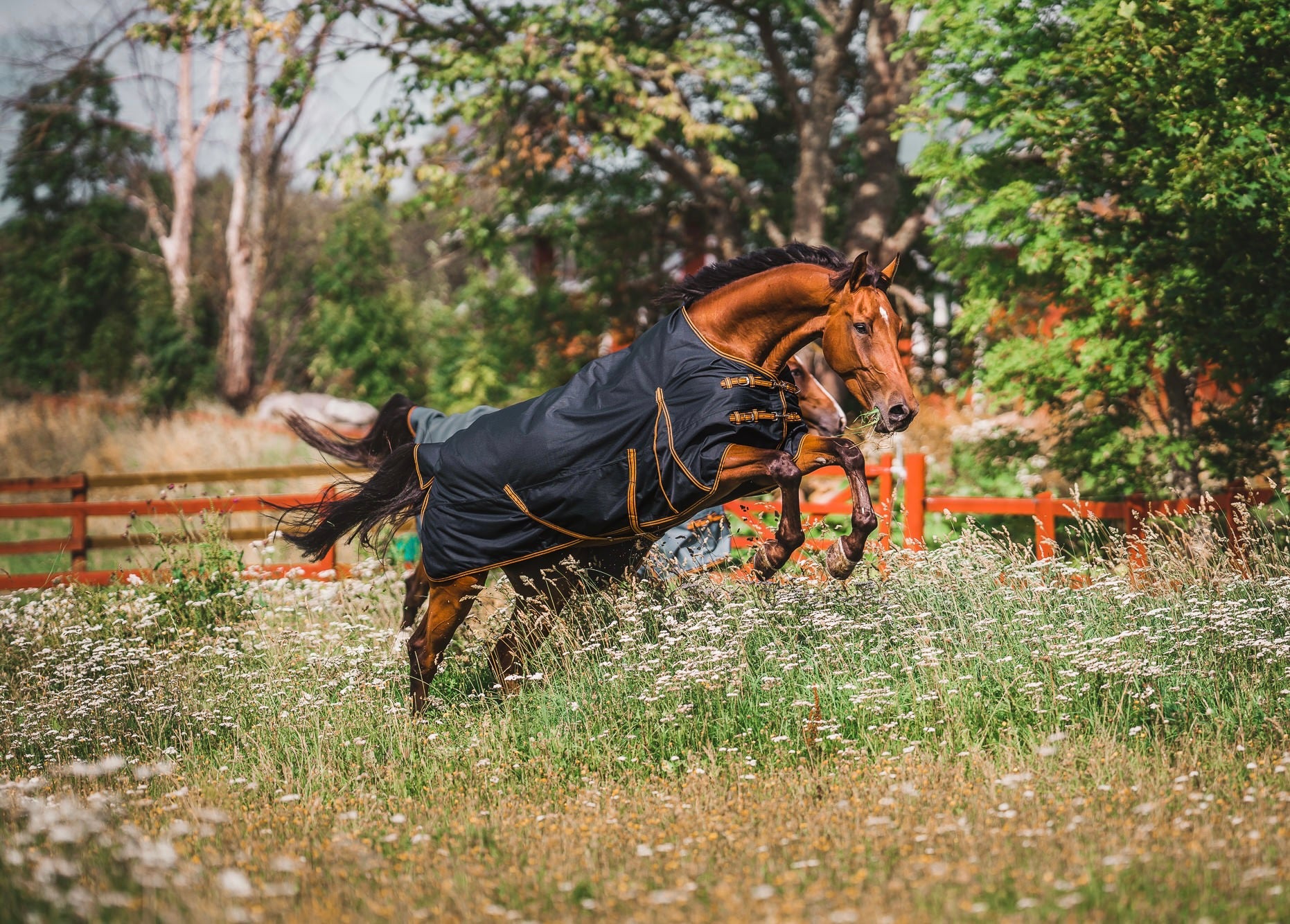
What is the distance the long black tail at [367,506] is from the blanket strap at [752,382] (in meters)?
2.06

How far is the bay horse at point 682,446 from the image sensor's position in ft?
17.2

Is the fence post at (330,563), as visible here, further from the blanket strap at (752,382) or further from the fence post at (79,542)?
the blanket strap at (752,382)

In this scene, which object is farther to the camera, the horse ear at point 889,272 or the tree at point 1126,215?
the tree at point 1126,215

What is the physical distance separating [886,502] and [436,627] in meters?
3.33

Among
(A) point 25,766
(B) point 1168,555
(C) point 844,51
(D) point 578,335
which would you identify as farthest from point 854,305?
(D) point 578,335

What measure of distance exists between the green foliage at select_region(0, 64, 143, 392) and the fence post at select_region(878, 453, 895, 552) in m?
26.1

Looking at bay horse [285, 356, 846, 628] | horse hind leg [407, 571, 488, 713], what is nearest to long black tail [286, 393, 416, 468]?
bay horse [285, 356, 846, 628]

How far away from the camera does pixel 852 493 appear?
202 inches

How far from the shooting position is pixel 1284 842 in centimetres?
348

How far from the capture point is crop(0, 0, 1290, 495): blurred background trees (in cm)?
794

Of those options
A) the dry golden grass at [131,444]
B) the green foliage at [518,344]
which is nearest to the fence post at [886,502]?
the green foliage at [518,344]

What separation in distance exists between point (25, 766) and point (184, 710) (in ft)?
2.55

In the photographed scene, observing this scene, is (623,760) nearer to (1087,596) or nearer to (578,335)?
(1087,596)

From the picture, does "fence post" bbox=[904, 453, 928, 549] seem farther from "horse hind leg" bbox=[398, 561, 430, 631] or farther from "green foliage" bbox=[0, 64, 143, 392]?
"green foliage" bbox=[0, 64, 143, 392]
